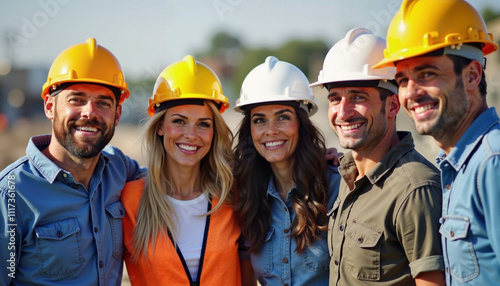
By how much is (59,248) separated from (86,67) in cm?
167

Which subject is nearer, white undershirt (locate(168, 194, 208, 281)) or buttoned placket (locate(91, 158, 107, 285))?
buttoned placket (locate(91, 158, 107, 285))

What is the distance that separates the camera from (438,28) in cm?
358

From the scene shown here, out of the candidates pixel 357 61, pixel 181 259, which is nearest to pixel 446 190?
pixel 357 61

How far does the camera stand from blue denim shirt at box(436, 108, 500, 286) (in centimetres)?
301

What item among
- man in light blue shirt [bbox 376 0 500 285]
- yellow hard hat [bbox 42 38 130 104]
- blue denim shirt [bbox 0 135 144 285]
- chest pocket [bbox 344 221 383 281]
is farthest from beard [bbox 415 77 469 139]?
blue denim shirt [bbox 0 135 144 285]

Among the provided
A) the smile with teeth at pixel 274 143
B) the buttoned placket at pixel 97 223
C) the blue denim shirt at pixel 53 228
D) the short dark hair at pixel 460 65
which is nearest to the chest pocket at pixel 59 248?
the blue denim shirt at pixel 53 228

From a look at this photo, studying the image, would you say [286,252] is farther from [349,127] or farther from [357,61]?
[357,61]

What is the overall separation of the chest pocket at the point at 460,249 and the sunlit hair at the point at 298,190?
1527 millimetres

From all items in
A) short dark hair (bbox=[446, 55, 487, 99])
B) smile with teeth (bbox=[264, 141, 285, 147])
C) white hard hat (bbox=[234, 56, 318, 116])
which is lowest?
smile with teeth (bbox=[264, 141, 285, 147])

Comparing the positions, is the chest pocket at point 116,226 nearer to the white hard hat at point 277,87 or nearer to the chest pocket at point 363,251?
the white hard hat at point 277,87

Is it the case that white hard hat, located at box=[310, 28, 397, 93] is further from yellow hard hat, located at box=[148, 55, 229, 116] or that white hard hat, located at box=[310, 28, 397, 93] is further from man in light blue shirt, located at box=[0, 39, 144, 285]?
man in light blue shirt, located at box=[0, 39, 144, 285]

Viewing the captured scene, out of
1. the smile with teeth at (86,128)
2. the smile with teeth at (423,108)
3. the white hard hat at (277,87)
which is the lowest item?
the smile with teeth at (423,108)

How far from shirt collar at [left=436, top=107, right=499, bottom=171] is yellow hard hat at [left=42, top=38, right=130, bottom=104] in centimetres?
310

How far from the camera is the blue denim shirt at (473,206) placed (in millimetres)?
3012
